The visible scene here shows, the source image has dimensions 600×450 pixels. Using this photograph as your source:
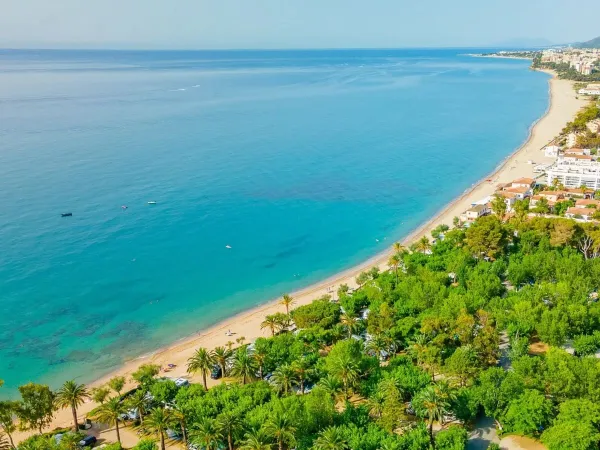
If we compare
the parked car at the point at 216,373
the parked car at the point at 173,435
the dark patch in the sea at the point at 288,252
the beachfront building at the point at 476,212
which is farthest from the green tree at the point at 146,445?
the beachfront building at the point at 476,212

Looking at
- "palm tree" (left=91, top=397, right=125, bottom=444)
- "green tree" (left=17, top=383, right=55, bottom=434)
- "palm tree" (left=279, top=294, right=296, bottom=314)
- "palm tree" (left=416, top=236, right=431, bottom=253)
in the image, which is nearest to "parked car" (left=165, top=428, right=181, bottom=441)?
"palm tree" (left=91, top=397, right=125, bottom=444)

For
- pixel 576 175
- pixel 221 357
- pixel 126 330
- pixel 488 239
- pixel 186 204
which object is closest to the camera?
pixel 221 357

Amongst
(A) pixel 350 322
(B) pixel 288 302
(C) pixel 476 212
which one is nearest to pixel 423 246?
(C) pixel 476 212

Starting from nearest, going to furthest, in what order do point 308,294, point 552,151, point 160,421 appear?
point 160,421
point 308,294
point 552,151

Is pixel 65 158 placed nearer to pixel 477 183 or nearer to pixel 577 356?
pixel 477 183

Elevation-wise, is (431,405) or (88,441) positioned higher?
(431,405)

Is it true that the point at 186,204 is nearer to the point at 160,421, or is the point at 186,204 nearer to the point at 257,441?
the point at 160,421

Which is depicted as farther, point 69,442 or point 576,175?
point 576,175
